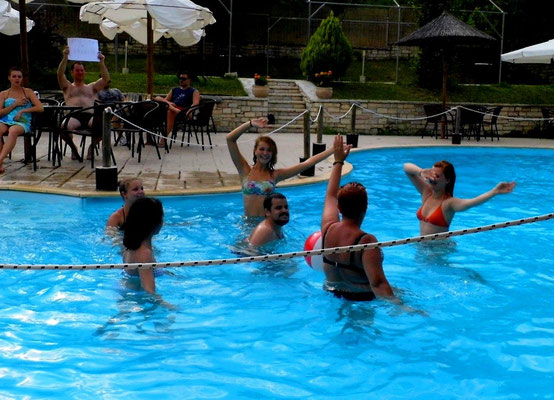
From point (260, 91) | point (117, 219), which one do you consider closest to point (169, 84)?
point (260, 91)

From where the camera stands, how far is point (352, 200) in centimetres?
459

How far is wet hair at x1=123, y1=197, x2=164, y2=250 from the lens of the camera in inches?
189

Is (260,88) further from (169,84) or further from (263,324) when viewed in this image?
(263,324)

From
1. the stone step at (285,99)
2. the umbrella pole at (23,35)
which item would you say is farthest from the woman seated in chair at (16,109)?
the stone step at (285,99)

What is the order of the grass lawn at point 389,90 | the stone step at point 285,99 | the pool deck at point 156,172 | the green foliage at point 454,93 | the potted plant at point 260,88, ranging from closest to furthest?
the pool deck at point 156,172
the potted plant at point 260,88
the grass lawn at point 389,90
the stone step at point 285,99
the green foliage at point 454,93

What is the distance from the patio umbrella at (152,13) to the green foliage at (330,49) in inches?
300

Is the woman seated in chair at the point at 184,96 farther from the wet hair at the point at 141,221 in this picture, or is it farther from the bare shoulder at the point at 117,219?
the wet hair at the point at 141,221

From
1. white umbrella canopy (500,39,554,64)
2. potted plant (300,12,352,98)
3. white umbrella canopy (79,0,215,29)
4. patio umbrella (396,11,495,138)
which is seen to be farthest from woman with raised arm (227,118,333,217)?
potted plant (300,12,352,98)

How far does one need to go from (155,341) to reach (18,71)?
265 inches

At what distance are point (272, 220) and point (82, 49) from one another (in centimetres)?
787

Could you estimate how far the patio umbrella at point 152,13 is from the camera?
12781mm

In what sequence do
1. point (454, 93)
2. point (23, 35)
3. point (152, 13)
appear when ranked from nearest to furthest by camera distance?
point (23, 35) → point (152, 13) → point (454, 93)

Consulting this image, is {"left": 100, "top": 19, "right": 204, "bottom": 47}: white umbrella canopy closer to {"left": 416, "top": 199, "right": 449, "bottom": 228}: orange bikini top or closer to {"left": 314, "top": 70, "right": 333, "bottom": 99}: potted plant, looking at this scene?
{"left": 314, "top": 70, "right": 333, "bottom": 99}: potted plant

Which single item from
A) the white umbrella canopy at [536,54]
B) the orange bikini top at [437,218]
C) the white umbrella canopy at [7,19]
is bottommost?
the orange bikini top at [437,218]
